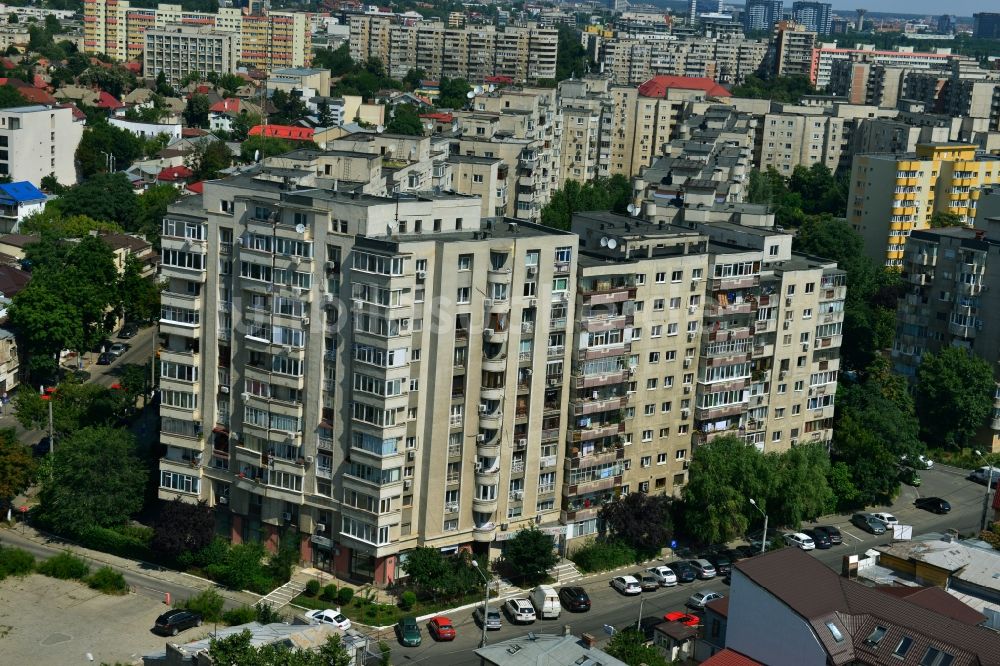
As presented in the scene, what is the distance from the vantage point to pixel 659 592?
2151 inches

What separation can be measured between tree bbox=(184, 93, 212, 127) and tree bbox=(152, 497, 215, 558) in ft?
328

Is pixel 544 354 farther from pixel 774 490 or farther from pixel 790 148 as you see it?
pixel 790 148

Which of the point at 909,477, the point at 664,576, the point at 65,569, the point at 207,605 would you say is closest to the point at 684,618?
the point at 664,576

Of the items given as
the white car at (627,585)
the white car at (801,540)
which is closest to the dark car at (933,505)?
the white car at (801,540)

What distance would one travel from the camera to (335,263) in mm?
51125

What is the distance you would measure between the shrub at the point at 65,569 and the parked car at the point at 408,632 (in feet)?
41.5

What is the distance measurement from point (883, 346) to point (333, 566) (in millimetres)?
43361

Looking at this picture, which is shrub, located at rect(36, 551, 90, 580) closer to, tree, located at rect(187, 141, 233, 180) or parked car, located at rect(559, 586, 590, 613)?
parked car, located at rect(559, 586, 590, 613)

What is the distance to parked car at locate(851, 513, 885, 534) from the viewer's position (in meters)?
61.9

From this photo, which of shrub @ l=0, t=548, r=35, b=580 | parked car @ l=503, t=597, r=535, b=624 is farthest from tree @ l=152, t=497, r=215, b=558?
parked car @ l=503, t=597, r=535, b=624

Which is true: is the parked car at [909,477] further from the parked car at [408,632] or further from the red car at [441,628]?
the parked car at [408,632]

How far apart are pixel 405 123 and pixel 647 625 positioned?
9348cm

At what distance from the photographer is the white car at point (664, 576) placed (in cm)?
5497

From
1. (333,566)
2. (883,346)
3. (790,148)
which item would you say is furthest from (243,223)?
(790,148)
